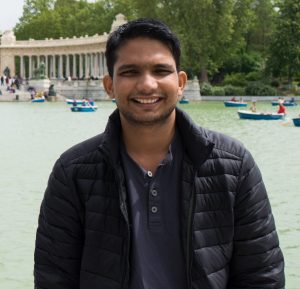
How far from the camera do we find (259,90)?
7000 cm

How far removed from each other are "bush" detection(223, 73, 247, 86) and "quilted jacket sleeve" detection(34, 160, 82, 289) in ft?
A: 241

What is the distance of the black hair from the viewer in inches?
124

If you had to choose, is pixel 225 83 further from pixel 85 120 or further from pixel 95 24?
pixel 85 120

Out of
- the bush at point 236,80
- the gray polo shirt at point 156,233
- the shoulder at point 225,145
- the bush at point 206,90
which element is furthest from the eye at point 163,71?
the bush at point 236,80

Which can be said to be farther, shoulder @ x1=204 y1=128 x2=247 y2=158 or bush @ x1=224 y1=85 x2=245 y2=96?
bush @ x1=224 y1=85 x2=245 y2=96

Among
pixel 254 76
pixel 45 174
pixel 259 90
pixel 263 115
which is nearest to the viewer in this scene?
pixel 45 174

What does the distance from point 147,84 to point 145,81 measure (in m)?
0.02

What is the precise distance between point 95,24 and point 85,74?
348 inches

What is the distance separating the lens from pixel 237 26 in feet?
248

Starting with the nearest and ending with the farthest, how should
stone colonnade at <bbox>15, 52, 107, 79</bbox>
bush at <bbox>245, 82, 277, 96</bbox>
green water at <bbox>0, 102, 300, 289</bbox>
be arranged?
green water at <bbox>0, 102, 300, 289</bbox>, bush at <bbox>245, 82, 277, 96</bbox>, stone colonnade at <bbox>15, 52, 107, 79</bbox>

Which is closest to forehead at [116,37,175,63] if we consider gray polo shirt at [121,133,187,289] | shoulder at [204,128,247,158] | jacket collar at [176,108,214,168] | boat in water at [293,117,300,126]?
jacket collar at [176,108,214,168]

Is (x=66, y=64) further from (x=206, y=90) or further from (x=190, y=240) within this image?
(x=190, y=240)

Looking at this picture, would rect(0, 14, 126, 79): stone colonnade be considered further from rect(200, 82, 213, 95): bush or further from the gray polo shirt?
the gray polo shirt

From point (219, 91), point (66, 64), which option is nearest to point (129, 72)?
point (219, 91)
